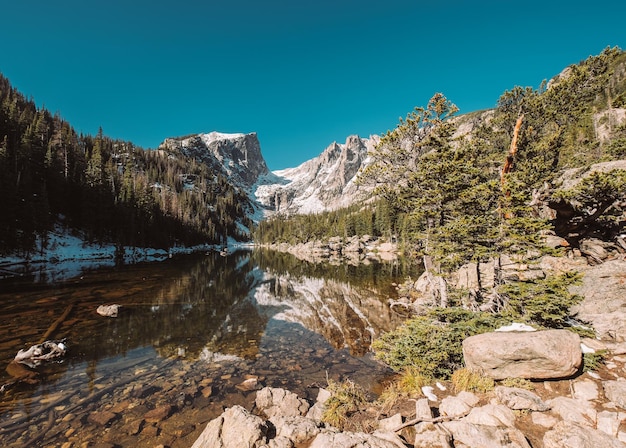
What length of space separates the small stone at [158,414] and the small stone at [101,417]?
42.9 inches

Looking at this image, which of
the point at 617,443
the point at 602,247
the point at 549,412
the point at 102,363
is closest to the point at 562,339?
the point at 549,412

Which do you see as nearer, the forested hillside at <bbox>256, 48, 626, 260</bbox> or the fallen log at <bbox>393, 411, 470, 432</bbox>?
the fallen log at <bbox>393, 411, 470, 432</bbox>

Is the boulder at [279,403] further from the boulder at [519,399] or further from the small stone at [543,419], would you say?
the small stone at [543,419]

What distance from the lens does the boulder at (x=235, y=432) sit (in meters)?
5.75

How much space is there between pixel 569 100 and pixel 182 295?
35.3 metres

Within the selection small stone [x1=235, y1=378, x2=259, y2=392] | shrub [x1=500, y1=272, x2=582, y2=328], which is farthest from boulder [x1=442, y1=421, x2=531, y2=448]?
small stone [x1=235, y1=378, x2=259, y2=392]

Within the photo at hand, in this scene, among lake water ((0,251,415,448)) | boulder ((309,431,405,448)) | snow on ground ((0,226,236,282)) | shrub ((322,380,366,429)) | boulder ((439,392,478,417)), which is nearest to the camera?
boulder ((309,431,405,448))

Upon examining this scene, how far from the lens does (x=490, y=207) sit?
43.9 feet

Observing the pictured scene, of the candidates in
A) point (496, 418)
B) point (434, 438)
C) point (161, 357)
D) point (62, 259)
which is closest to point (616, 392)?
point (496, 418)

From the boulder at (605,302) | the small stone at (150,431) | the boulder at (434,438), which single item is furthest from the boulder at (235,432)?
the boulder at (605,302)

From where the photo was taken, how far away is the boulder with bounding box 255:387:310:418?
334 inches

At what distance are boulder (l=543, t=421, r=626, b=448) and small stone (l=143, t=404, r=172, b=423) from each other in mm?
10281

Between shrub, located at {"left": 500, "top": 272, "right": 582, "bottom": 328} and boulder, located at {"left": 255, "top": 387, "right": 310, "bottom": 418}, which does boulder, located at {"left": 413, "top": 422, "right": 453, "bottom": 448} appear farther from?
shrub, located at {"left": 500, "top": 272, "right": 582, "bottom": 328}

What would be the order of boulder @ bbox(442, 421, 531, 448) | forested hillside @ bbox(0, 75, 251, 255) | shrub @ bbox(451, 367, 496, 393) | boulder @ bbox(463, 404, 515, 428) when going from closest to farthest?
boulder @ bbox(442, 421, 531, 448)
boulder @ bbox(463, 404, 515, 428)
shrub @ bbox(451, 367, 496, 393)
forested hillside @ bbox(0, 75, 251, 255)
